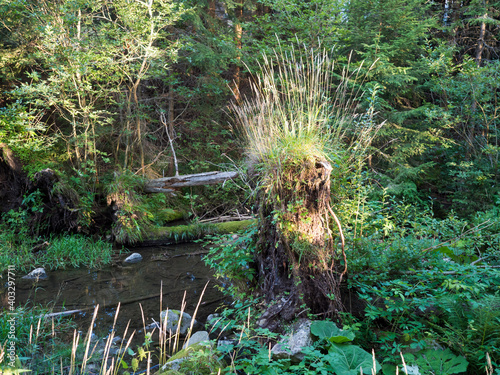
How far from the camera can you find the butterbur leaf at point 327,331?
2.15m

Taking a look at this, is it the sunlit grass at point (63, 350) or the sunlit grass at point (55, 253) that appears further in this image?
the sunlit grass at point (55, 253)

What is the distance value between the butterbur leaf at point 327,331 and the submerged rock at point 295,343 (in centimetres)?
10

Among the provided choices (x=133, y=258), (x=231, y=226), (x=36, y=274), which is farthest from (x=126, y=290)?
(x=231, y=226)

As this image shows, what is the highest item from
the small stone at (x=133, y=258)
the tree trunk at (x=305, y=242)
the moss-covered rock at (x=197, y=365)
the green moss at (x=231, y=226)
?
the tree trunk at (x=305, y=242)

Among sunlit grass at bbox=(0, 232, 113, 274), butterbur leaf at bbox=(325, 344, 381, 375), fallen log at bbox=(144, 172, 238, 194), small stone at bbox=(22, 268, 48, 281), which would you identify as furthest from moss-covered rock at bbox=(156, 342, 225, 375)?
fallen log at bbox=(144, 172, 238, 194)

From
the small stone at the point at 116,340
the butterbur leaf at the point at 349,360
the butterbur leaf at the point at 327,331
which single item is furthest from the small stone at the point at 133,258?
the butterbur leaf at the point at 349,360

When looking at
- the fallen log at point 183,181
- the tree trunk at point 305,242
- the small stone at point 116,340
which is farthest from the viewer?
the fallen log at point 183,181

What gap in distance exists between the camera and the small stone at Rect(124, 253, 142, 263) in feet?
18.8

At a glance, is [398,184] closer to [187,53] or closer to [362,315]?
[362,315]

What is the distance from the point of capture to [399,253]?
2.75 m

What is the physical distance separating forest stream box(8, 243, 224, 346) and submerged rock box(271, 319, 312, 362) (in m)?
1.42

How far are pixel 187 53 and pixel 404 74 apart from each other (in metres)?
5.35

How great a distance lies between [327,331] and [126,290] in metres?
3.14

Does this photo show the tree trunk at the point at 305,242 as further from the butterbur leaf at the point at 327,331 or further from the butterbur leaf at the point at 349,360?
the butterbur leaf at the point at 349,360
